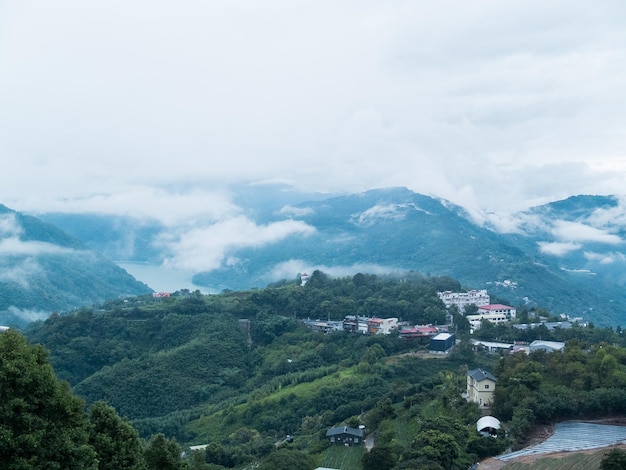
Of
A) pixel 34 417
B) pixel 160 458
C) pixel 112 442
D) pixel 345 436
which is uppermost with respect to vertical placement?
pixel 34 417

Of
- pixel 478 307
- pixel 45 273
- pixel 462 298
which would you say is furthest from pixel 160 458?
pixel 45 273

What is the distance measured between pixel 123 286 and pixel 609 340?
201 feet

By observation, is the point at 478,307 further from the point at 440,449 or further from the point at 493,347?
the point at 440,449

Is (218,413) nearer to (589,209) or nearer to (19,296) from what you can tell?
(19,296)

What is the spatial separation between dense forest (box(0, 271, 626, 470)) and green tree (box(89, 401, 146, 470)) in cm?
5

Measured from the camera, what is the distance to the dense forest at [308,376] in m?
20.2

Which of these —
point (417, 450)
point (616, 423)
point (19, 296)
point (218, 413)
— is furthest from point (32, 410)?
point (19, 296)

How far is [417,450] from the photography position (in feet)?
57.7

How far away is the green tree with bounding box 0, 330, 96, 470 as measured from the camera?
7.74 metres

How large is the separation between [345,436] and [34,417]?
55.7 feet

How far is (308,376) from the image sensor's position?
113 ft

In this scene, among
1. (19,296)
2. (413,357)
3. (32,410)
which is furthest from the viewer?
(19,296)

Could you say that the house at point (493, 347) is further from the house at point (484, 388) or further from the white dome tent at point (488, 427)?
the white dome tent at point (488, 427)

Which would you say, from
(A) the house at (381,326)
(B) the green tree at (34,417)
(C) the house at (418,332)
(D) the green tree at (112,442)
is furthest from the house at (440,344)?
(B) the green tree at (34,417)
